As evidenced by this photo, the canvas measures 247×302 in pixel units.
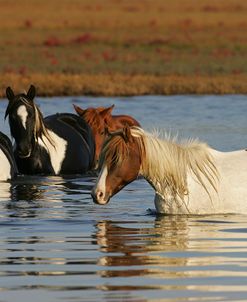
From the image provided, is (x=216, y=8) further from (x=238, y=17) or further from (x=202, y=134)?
(x=202, y=134)

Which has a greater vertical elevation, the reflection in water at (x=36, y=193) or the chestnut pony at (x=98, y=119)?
the chestnut pony at (x=98, y=119)

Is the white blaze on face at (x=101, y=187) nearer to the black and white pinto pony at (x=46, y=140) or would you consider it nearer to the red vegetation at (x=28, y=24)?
the black and white pinto pony at (x=46, y=140)

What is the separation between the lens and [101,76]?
88.0ft

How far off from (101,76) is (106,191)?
694 inches

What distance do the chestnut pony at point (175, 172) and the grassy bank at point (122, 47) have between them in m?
15.1

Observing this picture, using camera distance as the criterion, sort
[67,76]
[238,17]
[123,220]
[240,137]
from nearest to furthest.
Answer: [123,220], [240,137], [67,76], [238,17]

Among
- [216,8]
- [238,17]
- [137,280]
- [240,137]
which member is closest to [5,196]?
[137,280]

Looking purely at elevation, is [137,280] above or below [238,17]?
below

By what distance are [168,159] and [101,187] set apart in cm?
58

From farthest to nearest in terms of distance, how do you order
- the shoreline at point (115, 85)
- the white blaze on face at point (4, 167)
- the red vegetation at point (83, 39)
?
the red vegetation at point (83, 39)
the shoreline at point (115, 85)
the white blaze on face at point (4, 167)

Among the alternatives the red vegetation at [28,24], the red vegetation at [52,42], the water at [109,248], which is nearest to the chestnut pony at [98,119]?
the water at [109,248]

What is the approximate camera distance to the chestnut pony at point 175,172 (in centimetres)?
929

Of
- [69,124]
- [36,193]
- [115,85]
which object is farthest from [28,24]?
[36,193]

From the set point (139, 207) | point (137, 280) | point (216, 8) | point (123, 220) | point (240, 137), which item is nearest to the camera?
point (137, 280)
